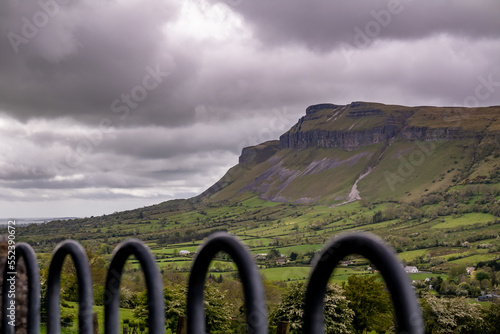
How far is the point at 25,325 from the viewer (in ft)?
10.4

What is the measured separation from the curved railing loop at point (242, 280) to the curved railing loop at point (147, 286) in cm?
13

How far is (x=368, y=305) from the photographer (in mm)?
54094

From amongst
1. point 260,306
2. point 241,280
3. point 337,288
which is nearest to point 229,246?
point 241,280

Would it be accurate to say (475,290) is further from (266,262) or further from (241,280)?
(241,280)

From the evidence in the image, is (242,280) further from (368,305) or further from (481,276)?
(481,276)

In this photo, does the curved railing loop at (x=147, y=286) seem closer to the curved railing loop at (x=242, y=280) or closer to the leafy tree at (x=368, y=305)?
the curved railing loop at (x=242, y=280)

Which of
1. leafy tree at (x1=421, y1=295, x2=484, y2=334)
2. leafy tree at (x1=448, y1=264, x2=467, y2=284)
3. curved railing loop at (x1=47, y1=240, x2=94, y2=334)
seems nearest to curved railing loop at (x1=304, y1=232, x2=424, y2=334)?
curved railing loop at (x1=47, y1=240, x2=94, y2=334)

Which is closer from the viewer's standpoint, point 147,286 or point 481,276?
point 147,286

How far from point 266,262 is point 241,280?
136m

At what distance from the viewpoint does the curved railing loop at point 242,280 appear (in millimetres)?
1551

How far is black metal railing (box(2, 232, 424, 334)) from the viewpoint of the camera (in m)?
1.27

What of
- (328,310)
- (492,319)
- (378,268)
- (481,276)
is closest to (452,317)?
(492,319)

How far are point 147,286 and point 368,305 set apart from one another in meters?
56.5

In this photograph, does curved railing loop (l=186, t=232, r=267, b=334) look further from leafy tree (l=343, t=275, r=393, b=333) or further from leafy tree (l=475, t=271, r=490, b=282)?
leafy tree (l=475, t=271, r=490, b=282)
